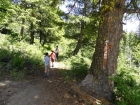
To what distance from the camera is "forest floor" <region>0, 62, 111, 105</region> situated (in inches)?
333

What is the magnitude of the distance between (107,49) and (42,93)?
3.60m

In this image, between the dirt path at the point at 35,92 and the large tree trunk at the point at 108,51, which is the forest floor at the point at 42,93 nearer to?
the dirt path at the point at 35,92

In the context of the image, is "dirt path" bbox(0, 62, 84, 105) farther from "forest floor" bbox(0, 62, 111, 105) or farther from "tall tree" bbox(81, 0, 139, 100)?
"tall tree" bbox(81, 0, 139, 100)

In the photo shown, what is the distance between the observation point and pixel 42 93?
30.9 feet

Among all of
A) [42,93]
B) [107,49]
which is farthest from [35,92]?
[107,49]

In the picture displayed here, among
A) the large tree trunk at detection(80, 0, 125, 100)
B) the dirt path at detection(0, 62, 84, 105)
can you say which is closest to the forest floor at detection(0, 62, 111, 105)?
the dirt path at detection(0, 62, 84, 105)

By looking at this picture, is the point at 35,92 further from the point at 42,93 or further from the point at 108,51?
the point at 108,51

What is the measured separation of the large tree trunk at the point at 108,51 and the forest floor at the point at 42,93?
2.30ft

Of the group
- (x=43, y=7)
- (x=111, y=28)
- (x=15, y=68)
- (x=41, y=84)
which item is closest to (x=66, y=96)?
(x=41, y=84)

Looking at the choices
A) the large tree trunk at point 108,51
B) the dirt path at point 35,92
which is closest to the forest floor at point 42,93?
the dirt path at point 35,92

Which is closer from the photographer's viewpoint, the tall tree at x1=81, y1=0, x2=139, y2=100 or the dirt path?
the dirt path

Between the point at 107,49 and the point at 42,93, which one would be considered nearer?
the point at 42,93

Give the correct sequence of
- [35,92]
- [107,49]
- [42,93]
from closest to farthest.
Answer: [42,93]
[35,92]
[107,49]

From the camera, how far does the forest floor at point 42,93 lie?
8.47 meters
